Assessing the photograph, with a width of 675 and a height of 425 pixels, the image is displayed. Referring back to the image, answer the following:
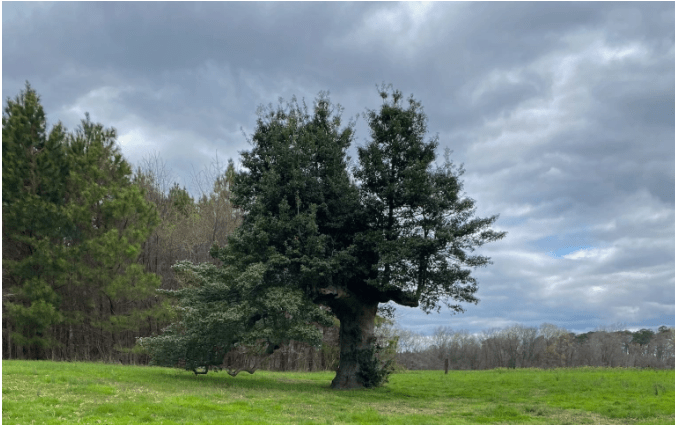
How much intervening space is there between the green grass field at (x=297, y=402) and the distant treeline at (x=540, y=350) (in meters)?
39.9

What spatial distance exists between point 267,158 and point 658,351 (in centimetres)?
6451

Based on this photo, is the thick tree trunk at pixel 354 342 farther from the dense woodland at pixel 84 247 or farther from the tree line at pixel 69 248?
the tree line at pixel 69 248

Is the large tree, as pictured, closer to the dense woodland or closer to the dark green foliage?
the dense woodland

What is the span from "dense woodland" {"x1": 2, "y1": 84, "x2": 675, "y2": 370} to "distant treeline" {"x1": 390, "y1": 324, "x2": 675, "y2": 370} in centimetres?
3053

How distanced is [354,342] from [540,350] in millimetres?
53008

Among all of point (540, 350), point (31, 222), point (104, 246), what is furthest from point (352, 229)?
point (540, 350)

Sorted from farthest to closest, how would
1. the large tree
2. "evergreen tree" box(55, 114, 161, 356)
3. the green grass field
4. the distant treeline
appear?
the distant treeline, "evergreen tree" box(55, 114, 161, 356), the large tree, the green grass field

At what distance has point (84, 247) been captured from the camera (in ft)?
113

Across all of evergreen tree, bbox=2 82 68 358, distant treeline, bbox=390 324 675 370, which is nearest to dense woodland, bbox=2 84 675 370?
evergreen tree, bbox=2 82 68 358

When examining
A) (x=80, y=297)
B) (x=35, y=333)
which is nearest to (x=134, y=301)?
(x=80, y=297)

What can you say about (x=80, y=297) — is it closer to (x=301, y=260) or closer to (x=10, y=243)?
(x=10, y=243)

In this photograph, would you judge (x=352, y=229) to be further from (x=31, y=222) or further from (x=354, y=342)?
(x=31, y=222)

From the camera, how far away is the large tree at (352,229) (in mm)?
23344

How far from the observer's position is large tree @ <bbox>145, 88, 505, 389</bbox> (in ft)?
76.6
